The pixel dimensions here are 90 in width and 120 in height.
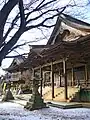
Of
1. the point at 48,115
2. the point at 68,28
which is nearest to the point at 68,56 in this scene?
the point at 68,28

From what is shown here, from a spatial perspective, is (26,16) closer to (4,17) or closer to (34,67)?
(4,17)

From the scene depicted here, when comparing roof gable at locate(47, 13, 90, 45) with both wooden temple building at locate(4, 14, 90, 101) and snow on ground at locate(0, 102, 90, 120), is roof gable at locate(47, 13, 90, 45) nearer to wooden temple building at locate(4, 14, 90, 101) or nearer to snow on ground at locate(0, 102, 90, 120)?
wooden temple building at locate(4, 14, 90, 101)

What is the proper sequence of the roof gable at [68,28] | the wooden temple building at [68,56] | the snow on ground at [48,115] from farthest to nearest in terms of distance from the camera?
the roof gable at [68,28]
the wooden temple building at [68,56]
the snow on ground at [48,115]

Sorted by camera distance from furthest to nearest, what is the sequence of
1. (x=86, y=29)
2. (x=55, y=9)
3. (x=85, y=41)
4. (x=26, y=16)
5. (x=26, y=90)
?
(x=26, y=90) → (x=86, y=29) → (x=85, y=41) → (x=55, y=9) → (x=26, y=16)

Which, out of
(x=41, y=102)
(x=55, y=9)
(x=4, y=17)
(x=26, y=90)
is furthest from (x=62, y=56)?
(x=26, y=90)

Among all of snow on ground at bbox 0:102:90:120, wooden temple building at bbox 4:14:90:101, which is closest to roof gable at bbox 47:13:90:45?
wooden temple building at bbox 4:14:90:101

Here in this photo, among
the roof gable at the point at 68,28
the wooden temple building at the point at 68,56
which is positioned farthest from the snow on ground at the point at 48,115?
the roof gable at the point at 68,28

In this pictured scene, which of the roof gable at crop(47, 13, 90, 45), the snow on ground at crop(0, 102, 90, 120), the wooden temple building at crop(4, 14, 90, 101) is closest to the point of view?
the snow on ground at crop(0, 102, 90, 120)

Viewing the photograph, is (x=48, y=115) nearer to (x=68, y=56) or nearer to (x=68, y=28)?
(x=68, y=56)

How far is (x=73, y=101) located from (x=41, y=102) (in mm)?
3212

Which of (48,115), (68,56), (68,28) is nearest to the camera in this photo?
(48,115)

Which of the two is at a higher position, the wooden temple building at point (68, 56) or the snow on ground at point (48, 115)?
the wooden temple building at point (68, 56)

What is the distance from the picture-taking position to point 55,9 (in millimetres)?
7215

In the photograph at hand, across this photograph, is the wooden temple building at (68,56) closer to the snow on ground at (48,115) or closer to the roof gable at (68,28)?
the roof gable at (68,28)
